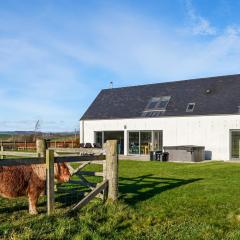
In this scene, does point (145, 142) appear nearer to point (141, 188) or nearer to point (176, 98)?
point (176, 98)

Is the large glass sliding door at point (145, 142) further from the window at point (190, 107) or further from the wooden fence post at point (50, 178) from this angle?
the wooden fence post at point (50, 178)

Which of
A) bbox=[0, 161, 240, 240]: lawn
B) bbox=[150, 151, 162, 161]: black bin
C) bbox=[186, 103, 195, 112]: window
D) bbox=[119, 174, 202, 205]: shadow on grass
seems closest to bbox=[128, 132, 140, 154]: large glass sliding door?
bbox=[150, 151, 162, 161]: black bin

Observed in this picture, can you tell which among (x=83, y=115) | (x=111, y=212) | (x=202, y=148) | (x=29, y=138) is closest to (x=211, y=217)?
(x=111, y=212)

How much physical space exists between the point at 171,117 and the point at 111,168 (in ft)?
72.9

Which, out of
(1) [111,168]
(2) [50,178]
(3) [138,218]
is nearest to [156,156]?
(1) [111,168]

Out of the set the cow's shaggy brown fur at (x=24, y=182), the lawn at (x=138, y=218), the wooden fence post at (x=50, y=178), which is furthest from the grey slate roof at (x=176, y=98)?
the wooden fence post at (x=50, y=178)

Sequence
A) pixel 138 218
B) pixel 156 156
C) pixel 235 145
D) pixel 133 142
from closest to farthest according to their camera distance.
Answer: pixel 138 218, pixel 235 145, pixel 156 156, pixel 133 142

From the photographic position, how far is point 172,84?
3553cm

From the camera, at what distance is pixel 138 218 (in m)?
8.56

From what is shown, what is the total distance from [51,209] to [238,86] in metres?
25.1

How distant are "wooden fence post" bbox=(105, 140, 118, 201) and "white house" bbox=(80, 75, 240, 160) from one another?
1993 cm

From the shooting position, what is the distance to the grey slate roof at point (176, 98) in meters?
30.3

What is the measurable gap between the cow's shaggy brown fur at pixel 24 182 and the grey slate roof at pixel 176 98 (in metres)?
21.7

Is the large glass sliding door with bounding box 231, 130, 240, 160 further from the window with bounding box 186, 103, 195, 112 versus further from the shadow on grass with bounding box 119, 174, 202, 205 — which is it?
the shadow on grass with bounding box 119, 174, 202, 205
